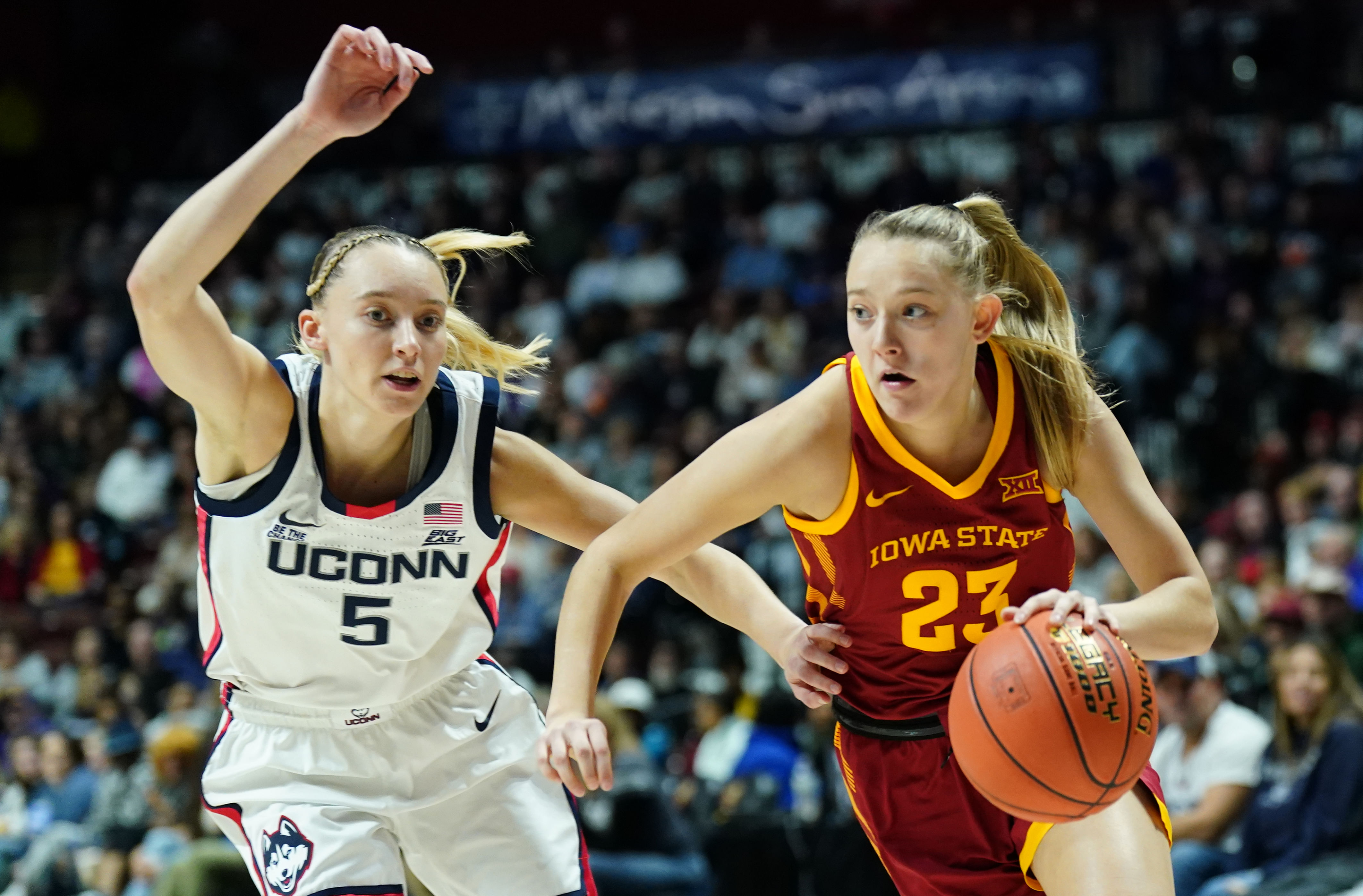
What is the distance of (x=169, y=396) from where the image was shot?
13.1m

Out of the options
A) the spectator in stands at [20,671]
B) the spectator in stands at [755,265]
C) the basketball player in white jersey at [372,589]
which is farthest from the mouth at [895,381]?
the spectator in stands at [755,265]

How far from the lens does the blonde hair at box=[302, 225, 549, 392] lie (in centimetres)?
338

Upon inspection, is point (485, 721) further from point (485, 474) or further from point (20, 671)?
point (20, 671)

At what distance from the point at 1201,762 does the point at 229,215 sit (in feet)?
16.0

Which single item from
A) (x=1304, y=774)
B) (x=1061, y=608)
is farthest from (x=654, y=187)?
(x=1061, y=608)

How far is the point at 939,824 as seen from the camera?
10.8ft

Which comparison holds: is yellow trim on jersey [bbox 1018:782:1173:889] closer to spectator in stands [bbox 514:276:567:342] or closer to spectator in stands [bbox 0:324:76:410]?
spectator in stands [bbox 514:276:567:342]

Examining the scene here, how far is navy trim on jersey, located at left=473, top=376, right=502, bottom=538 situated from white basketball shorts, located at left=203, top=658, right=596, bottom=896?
0.40 m

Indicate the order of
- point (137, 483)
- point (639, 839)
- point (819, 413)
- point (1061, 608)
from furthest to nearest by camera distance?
1. point (137, 483)
2. point (639, 839)
3. point (819, 413)
4. point (1061, 608)

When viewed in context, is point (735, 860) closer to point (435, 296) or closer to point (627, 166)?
point (435, 296)

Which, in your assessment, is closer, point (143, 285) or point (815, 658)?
point (143, 285)

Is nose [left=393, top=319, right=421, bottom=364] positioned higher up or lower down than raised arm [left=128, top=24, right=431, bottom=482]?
lower down

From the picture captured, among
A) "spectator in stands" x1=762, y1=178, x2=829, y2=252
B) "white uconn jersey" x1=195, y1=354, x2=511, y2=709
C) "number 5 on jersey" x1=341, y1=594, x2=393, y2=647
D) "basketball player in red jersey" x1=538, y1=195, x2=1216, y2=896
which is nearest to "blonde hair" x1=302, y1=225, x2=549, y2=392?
"white uconn jersey" x1=195, y1=354, x2=511, y2=709

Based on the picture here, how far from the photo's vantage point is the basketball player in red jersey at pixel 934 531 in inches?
119
